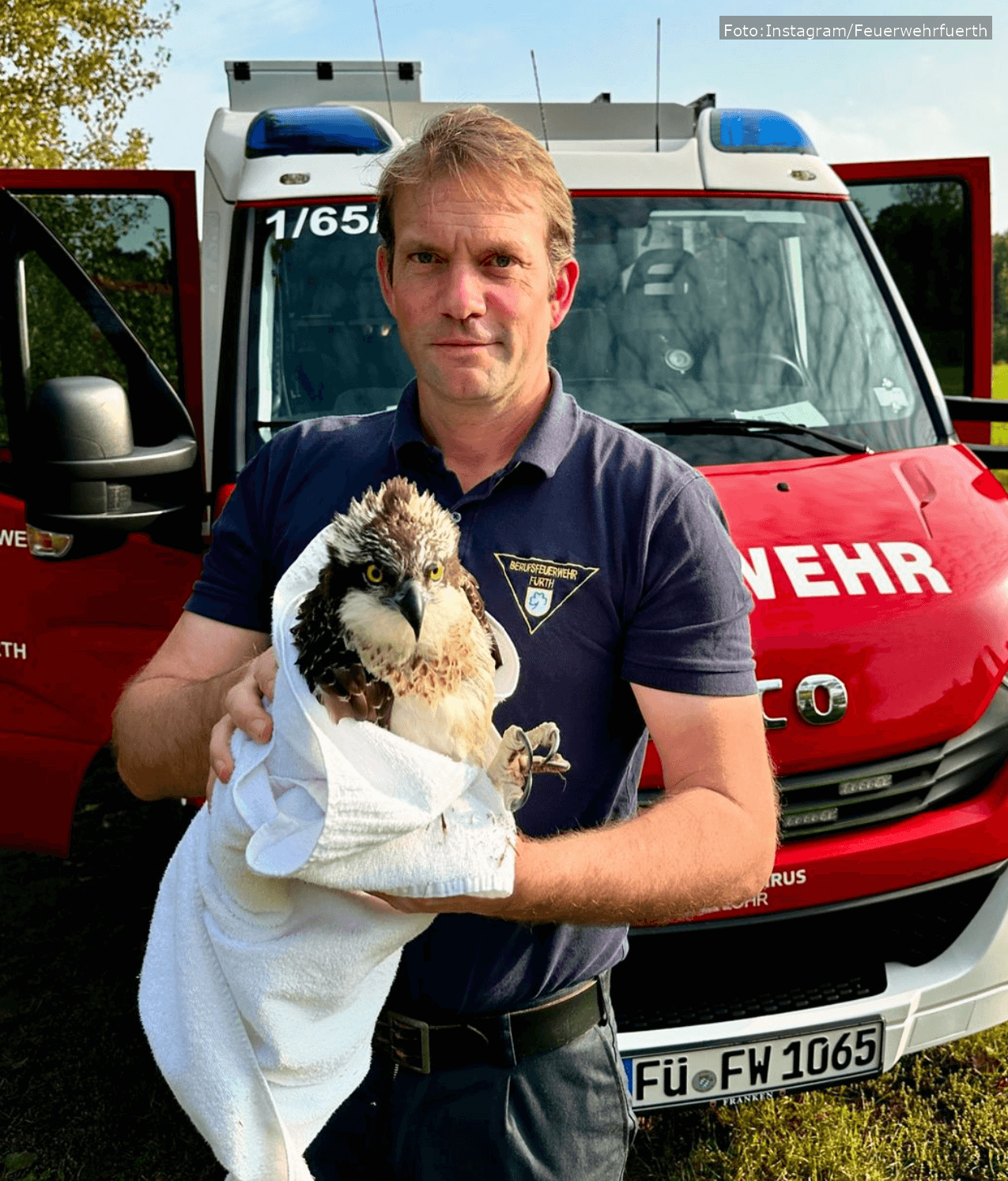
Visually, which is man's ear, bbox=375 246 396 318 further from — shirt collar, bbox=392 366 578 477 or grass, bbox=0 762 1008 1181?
grass, bbox=0 762 1008 1181

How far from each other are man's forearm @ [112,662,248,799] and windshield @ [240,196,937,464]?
1.83 m

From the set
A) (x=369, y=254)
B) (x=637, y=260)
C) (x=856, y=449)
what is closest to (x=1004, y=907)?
(x=856, y=449)

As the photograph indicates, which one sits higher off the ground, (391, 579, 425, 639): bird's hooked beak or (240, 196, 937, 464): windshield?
(240, 196, 937, 464): windshield

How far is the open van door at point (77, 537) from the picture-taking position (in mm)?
3898

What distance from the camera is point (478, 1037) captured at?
214 centimetres

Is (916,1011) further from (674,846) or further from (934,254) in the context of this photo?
(934,254)

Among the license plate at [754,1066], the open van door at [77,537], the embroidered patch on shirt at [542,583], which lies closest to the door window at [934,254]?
the open van door at [77,537]

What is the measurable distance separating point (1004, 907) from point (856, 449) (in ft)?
4.90

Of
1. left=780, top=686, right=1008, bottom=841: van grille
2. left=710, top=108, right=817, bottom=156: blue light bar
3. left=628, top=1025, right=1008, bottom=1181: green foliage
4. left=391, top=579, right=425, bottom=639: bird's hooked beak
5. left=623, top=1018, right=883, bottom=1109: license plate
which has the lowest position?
left=628, top=1025, right=1008, bottom=1181: green foliage

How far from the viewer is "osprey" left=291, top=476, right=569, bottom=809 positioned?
A: 152 cm

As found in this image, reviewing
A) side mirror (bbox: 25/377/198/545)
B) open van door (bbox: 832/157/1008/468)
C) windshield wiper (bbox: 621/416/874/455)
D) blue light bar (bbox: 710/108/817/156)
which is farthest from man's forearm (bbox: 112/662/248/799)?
open van door (bbox: 832/157/1008/468)

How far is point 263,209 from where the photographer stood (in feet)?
13.0

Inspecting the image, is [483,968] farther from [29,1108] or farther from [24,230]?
[24,230]

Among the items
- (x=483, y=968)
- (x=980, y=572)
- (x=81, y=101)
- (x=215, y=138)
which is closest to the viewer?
(x=483, y=968)
